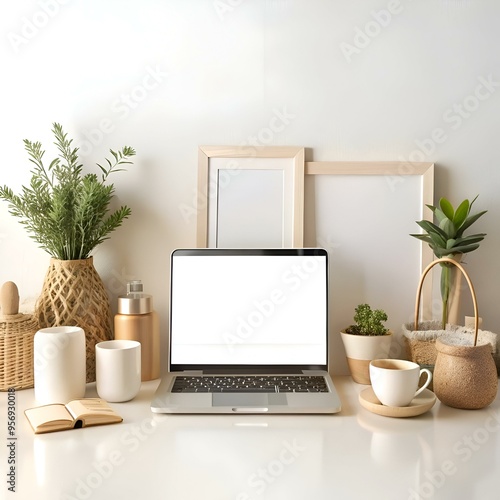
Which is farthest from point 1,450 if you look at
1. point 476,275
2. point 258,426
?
point 476,275

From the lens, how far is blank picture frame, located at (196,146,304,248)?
1.36m

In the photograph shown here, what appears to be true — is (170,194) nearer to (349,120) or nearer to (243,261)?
(243,261)

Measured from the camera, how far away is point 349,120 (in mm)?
1358

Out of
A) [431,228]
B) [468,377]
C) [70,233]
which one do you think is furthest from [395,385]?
[70,233]

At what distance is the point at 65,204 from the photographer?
4.11 feet

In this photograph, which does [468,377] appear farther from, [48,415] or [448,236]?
[48,415]
